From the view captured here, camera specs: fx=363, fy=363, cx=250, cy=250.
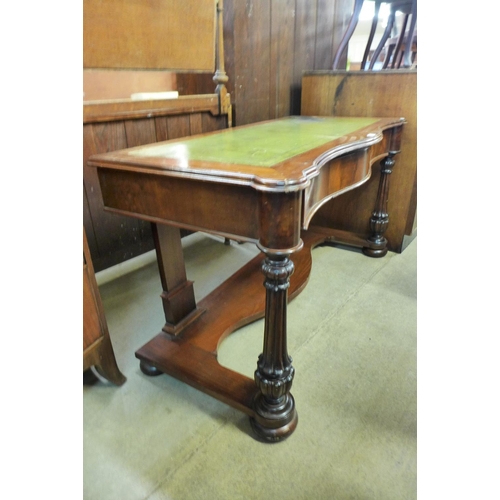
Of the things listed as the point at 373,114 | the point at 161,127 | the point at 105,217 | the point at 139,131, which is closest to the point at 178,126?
the point at 161,127

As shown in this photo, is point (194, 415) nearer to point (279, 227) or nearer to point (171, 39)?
point (279, 227)

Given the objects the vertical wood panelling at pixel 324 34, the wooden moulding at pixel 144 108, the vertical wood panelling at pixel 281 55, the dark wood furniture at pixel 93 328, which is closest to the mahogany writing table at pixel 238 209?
the dark wood furniture at pixel 93 328

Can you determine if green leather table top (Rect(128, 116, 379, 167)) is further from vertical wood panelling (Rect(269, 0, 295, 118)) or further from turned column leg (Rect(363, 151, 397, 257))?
vertical wood panelling (Rect(269, 0, 295, 118))

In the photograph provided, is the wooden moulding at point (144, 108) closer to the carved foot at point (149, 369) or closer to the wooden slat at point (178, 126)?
the wooden slat at point (178, 126)

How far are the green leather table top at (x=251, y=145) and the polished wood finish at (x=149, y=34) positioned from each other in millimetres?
351

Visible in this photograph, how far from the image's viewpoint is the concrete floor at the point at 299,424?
82cm

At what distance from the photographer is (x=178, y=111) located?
57.1 inches

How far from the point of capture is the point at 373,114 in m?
1.68

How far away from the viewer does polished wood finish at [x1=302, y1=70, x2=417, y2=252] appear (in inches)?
63.6

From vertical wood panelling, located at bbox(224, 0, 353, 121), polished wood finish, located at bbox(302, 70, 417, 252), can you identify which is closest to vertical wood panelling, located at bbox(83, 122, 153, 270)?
vertical wood panelling, located at bbox(224, 0, 353, 121)

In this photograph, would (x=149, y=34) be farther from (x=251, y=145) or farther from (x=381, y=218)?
(x=381, y=218)

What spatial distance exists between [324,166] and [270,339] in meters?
0.42

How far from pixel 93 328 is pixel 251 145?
622 mm
